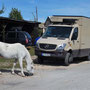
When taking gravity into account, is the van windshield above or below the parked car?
above

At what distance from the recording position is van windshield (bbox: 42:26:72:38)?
15537mm

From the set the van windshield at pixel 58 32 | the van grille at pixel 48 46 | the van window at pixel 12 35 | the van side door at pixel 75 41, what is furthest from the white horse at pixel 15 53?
the van window at pixel 12 35

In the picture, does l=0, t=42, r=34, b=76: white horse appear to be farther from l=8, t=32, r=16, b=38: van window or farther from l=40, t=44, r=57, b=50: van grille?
l=8, t=32, r=16, b=38: van window

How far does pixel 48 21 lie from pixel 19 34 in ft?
26.7

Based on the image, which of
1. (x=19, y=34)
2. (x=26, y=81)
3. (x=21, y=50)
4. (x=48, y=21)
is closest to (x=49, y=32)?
(x=48, y=21)

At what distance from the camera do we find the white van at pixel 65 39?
48.0 feet

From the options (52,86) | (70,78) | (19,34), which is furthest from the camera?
(19,34)

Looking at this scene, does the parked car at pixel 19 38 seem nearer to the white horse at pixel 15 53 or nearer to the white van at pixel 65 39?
the white van at pixel 65 39

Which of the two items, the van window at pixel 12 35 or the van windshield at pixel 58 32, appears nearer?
the van windshield at pixel 58 32

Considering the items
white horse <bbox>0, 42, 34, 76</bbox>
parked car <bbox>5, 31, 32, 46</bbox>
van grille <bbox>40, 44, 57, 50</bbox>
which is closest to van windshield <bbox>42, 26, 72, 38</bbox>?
van grille <bbox>40, 44, 57, 50</bbox>

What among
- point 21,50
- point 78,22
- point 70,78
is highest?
point 78,22

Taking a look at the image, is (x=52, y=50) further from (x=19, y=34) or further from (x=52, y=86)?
(x=19, y=34)

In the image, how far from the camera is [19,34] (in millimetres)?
25047

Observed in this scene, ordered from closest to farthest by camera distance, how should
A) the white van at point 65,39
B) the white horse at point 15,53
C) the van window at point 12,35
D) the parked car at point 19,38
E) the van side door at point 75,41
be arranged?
the white horse at point 15,53, the white van at point 65,39, the van side door at point 75,41, the parked car at point 19,38, the van window at point 12,35
